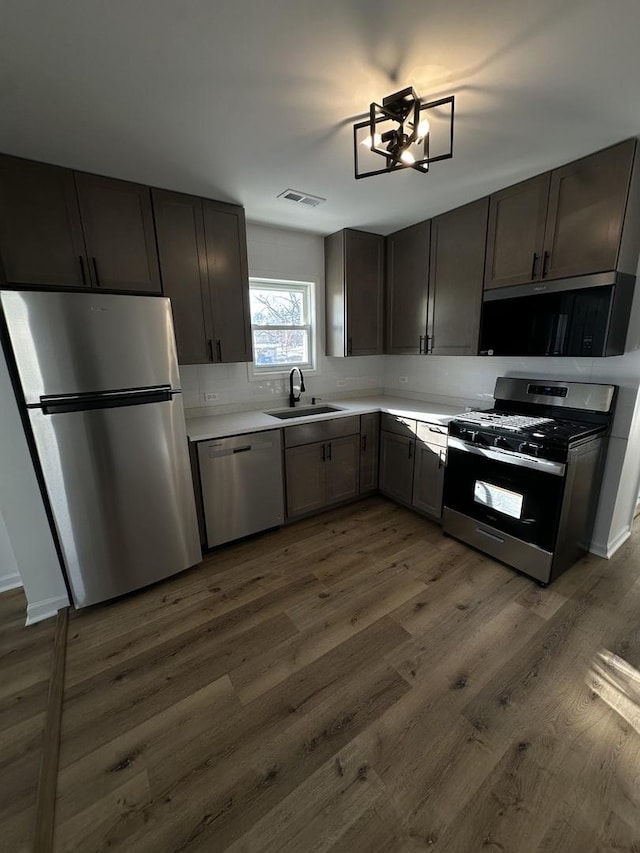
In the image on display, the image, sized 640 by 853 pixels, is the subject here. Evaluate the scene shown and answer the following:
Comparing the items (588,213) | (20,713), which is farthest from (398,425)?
(20,713)

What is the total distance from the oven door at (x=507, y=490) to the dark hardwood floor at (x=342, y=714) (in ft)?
1.19

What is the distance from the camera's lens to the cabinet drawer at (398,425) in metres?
2.95

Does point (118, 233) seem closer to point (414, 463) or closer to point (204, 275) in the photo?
point (204, 275)

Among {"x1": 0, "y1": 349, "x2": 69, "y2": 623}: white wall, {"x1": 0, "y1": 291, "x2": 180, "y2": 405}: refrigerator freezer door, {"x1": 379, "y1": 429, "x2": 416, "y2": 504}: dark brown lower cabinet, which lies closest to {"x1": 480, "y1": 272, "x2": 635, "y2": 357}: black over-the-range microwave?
{"x1": 379, "y1": 429, "x2": 416, "y2": 504}: dark brown lower cabinet

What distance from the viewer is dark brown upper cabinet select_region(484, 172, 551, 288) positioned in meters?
2.18

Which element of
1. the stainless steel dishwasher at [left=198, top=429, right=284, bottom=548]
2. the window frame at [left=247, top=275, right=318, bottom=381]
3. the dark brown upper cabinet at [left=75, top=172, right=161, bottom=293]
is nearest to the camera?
the dark brown upper cabinet at [left=75, top=172, right=161, bottom=293]

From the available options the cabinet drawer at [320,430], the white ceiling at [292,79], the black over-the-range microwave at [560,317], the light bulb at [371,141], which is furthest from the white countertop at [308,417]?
the light bulb at [371,141]

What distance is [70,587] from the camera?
2029mm

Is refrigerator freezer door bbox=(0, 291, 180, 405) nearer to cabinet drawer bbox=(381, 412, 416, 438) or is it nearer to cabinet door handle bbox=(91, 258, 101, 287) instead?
cabinet door handle bbox=(91, 258, 101, 287)

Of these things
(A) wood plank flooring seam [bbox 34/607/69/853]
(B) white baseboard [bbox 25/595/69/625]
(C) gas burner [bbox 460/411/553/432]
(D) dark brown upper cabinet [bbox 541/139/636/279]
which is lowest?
(A) wood plank flooring seam [bbox 34/607/69/853]

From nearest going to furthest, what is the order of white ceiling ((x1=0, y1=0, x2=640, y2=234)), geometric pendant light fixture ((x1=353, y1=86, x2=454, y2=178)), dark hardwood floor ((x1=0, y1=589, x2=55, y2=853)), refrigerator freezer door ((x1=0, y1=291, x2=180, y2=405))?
white ceiling ((x1=0, y1=0, x2=640, y2=234)), dark hardwood floor ((x1=0, y1=589, x2=55, y2=853)), geometric pendant light fixture ((x1=353, y1=86, x2=454, y2=178)), refrigerator freezer door ((x1=0, y1=291, x2=180, y2=405))

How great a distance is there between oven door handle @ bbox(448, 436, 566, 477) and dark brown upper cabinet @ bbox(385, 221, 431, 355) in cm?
105

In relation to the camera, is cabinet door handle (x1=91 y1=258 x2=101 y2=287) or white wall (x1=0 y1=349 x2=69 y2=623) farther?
cabinet door handle (x1=91 y1=258 x2=101 y2=287)

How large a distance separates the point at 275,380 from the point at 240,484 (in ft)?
3.77
